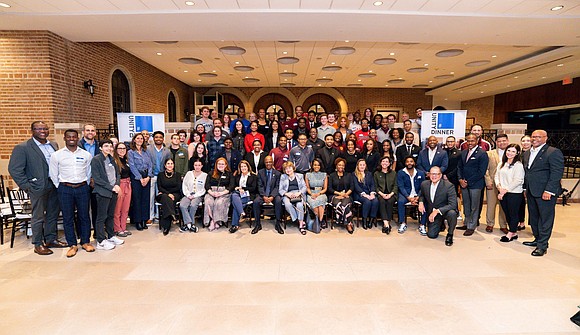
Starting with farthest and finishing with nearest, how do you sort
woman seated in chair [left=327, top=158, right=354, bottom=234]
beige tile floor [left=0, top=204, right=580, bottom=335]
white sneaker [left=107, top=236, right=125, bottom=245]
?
woman seated in chair [left=327, top=158, right=354, bottom=234], white sneaker [left=107, top=236, right=125, bottom=245], beige tile floor [left=0, top=204, right=580, bottom=335]

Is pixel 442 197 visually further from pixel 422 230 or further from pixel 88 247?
pixel 88 247

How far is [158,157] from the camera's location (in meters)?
5.50

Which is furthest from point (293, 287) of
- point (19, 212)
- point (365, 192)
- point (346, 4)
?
point (346, 4)

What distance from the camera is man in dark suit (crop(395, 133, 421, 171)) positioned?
227 inches

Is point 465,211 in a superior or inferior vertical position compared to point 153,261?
superior

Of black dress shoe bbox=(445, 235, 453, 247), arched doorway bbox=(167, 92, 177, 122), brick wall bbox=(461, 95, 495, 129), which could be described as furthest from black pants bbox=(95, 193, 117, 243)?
brick wall bbox=(461, 95, 495, 129)

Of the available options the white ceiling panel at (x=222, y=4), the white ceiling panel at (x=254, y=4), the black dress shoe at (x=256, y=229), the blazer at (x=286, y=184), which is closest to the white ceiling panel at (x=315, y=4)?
the white ceiling panel at (x=254, y=4)

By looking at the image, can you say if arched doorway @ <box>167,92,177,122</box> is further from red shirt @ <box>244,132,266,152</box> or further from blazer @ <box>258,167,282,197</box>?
blazer @ <box>258,167,282,197</box>

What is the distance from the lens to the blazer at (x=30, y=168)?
12.9 ft

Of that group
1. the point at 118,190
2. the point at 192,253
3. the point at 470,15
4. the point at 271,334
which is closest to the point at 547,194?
the point at 470,15

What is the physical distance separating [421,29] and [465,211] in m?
3.89

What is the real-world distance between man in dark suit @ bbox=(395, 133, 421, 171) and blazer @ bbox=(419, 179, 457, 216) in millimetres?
905

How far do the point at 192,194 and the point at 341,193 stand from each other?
8.28ft

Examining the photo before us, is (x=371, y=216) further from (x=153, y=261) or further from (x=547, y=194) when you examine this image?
(x=153, y=261)
